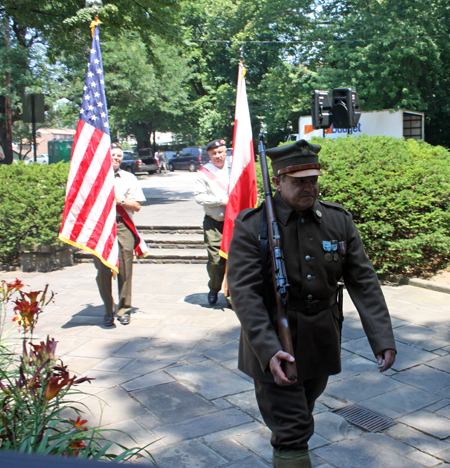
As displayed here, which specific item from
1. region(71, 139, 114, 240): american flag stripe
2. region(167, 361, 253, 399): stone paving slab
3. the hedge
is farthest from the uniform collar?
the hedge

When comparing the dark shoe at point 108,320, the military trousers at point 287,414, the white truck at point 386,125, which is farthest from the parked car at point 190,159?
the military trousers at point 287,414

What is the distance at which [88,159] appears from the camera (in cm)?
625

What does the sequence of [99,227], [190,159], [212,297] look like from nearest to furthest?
[99,227] → [212,297] → [190,159]

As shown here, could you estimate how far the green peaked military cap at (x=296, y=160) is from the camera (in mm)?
2756

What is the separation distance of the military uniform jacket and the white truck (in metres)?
16.8

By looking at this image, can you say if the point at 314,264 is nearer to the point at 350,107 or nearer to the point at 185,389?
the point at 185,389

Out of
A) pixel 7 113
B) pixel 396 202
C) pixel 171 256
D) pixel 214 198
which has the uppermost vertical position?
pixel 7 113

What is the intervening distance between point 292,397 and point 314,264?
661 millimetres

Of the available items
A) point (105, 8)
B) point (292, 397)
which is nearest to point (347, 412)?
point (292, 397)

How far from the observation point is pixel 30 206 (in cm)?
957

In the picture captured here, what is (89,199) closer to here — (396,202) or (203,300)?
(203,300)

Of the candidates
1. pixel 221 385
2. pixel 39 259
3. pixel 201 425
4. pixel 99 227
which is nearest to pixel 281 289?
pixel 201 425

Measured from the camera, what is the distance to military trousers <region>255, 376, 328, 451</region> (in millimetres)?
2602

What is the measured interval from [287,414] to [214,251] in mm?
4418
